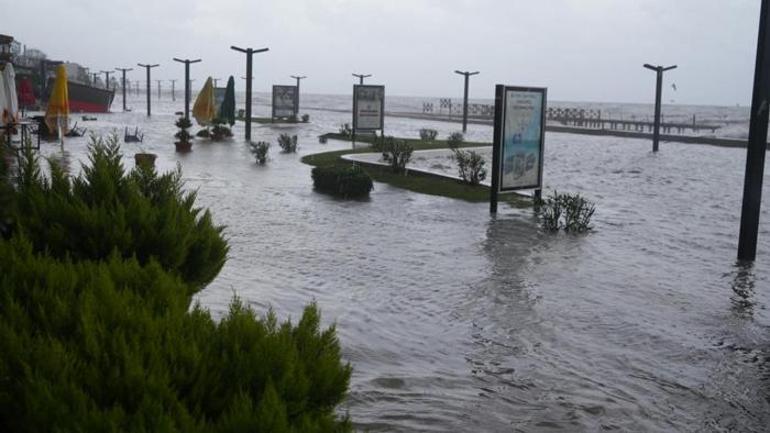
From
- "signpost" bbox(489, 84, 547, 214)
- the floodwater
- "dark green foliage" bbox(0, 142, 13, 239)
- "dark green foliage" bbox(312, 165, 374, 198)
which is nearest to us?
"dark green foliage" bbox(0, 142, 13, 239)

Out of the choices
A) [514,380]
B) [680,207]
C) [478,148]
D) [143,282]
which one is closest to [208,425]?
[143,282]

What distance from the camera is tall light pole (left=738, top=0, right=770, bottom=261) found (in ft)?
33.1

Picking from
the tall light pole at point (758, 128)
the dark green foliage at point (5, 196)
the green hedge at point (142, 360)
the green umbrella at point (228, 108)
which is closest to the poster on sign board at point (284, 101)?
the green umbrella at point (228, 108)

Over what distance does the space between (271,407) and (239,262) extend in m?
7.79

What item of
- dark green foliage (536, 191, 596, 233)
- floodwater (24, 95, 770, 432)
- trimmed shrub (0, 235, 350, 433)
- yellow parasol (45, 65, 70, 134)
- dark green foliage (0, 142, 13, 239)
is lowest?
floodwater (24, 95, 770, 432)

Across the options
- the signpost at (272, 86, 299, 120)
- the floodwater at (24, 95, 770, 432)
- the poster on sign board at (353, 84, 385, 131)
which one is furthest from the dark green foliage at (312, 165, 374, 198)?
the signpost at (272, 86, 299, 120)

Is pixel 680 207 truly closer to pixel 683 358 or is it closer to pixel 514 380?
pixel 683 358

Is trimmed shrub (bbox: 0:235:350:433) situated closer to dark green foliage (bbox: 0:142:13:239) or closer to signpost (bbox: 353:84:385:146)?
dark green foliage (bbox: 0:142:13:239)

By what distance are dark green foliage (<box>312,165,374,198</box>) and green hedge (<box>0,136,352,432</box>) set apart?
1259 centimetres

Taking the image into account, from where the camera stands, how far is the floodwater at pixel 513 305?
221 inches

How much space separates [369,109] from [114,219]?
27527 millimetres

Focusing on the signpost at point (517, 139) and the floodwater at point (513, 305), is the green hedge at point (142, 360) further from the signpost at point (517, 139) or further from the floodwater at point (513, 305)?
the signpost at point (517, 139)

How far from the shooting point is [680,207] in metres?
17.9

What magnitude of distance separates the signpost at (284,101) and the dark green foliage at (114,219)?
46.9 meters
